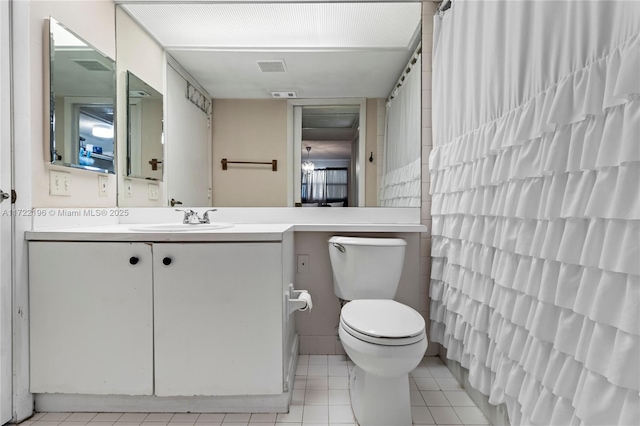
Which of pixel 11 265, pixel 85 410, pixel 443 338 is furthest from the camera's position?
pixel 443 338

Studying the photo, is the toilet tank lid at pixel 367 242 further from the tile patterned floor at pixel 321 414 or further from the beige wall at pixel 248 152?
the tile patterned floor at pixel 321 414

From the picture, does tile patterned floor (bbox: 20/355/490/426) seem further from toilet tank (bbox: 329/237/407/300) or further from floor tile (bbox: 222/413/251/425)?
toilet tank (bbox: 329/237/407/300)

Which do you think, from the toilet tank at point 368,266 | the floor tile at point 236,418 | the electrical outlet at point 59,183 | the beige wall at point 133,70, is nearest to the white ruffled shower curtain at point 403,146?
the toilet tank at point 368,266

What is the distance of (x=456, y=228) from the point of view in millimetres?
1478

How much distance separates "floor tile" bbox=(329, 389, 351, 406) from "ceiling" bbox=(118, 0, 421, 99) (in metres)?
1.63

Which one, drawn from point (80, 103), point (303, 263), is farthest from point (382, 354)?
point (80, 103)

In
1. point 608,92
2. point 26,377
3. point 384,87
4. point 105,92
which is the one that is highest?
point 384,87

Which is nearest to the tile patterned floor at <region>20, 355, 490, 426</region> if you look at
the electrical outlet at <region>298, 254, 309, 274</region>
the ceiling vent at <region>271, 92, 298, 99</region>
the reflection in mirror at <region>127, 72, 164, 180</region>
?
the electrical outlet at <region>298, 254, 309, 274</region>

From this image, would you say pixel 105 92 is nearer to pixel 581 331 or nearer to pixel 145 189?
pixel 145 189

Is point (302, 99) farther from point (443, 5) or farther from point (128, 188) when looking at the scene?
point (128, 188)

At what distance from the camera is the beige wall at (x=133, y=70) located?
1847mm

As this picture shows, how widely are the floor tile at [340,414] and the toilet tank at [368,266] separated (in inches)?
20.0

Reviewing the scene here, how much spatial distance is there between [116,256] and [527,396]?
5.02ft

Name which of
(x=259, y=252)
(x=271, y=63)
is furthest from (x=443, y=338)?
(x=271, y=63)
